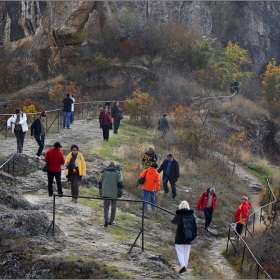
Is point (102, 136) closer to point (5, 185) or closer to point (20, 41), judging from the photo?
point (5, 185)

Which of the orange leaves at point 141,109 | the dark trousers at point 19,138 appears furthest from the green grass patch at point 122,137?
the dark trousers at point 19,138

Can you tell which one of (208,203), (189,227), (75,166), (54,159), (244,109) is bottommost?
(244,109)

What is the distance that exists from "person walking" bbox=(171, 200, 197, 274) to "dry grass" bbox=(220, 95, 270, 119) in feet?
82.6

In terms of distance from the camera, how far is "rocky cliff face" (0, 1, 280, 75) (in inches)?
1884

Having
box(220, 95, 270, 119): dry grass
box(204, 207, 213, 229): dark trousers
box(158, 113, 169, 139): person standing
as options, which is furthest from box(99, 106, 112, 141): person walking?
box(220, 95, 270, 119): dry grass

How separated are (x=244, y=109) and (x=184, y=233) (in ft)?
91.5

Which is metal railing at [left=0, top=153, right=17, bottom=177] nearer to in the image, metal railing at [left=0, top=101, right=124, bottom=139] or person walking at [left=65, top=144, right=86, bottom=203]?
person walking at [left=65, top=144, right=86, bottom=203]

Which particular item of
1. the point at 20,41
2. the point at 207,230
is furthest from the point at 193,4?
the point at 207,230

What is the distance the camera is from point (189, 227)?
1191cm

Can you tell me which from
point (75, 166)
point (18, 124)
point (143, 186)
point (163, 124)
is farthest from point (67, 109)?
point (75, 166)

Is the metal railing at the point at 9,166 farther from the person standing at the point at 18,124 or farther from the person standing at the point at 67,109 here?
the person standing at the point at 67,109

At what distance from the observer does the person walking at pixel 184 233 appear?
38.9ft

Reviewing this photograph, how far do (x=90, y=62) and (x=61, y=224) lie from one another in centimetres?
3397

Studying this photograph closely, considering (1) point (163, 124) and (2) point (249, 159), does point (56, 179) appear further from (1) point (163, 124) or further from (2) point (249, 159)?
(2) point (249, 159)
